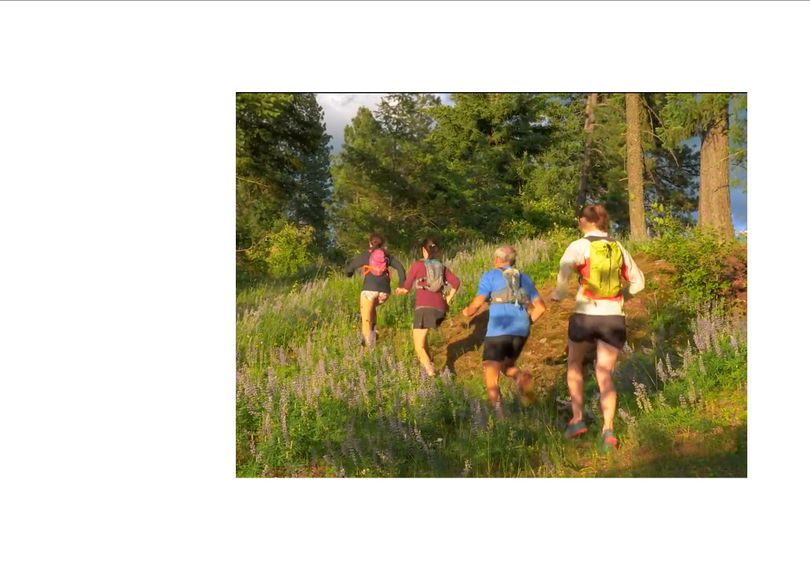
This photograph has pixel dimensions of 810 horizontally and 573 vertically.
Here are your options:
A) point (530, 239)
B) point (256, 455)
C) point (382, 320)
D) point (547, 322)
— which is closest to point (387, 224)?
point (382, 320)

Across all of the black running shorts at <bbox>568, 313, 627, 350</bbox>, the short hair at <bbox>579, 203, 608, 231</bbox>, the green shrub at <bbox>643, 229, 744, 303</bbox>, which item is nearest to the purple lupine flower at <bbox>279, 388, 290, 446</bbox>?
the black running shorts at <bbox>568, 313, 627, 350</bbox>

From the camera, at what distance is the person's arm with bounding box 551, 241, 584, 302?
5.77 metres

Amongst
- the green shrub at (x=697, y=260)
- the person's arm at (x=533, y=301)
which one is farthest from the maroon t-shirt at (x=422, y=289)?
the green shrub at (x=697, y=260)

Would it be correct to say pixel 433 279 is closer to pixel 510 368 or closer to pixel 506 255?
pixel 506 255

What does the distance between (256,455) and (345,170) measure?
3343 mm

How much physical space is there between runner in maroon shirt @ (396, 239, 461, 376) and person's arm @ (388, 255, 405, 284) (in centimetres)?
19

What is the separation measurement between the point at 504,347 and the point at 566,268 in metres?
0.99

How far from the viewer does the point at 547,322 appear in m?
7.31

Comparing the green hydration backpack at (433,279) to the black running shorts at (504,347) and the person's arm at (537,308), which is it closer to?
the black running shorts at (504,347)

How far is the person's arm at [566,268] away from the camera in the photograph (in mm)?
5769

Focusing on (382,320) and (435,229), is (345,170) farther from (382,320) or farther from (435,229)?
(382,320)

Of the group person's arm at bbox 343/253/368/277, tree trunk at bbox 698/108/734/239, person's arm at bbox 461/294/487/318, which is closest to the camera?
person's arm at bbox 461/294/487/318

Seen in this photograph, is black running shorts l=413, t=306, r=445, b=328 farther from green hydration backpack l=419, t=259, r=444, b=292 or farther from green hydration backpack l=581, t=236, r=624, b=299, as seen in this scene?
green hydration backpack l=581, t=236, r=624, b=299

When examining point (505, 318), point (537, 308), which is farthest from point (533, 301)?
point (505, 318)
